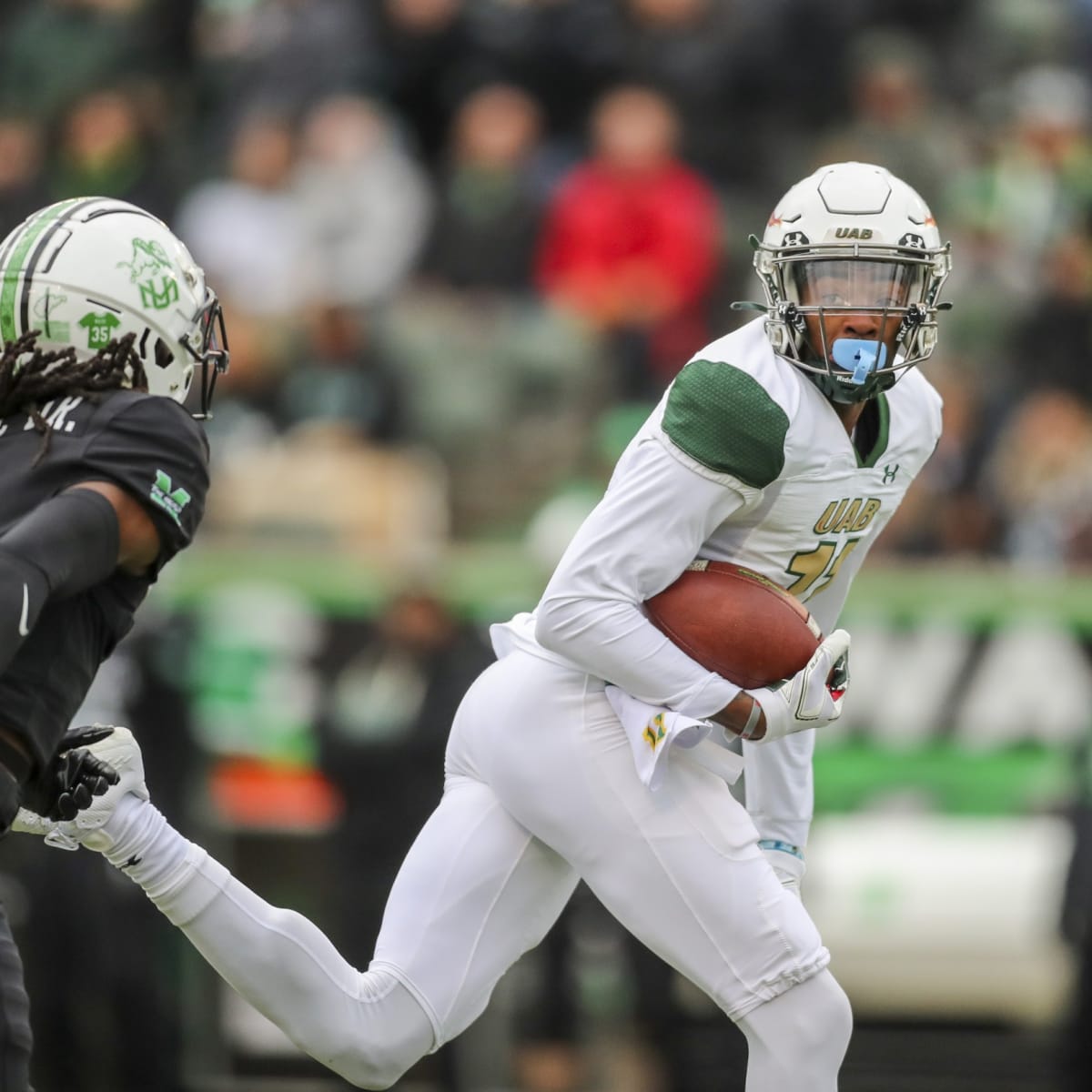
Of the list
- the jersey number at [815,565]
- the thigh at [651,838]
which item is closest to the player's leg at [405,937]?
the thigh at [651,838]

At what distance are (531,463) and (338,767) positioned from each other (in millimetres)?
1702

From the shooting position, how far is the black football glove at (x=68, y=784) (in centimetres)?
366

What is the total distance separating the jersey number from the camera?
161 inches

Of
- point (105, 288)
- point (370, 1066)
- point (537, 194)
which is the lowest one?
point (370, 1066)

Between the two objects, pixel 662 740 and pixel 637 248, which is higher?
pixel 637 248

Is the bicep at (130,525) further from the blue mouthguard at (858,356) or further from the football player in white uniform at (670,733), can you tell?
the blue mouthguard at (858,356)

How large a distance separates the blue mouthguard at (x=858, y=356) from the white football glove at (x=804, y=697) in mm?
474

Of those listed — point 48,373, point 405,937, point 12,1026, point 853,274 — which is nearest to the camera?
point 12,1026

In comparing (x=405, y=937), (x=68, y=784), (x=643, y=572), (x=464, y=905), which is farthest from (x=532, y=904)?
(x=68, y=784)

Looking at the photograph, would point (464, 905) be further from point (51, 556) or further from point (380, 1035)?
point (51, 556)

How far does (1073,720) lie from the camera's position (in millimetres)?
7359

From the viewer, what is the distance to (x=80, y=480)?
3.46 m

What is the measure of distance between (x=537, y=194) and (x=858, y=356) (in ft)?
17.8

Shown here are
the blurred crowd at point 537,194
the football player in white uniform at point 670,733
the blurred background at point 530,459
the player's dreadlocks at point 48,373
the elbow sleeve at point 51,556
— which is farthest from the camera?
the blurred crowd at point 537,194
